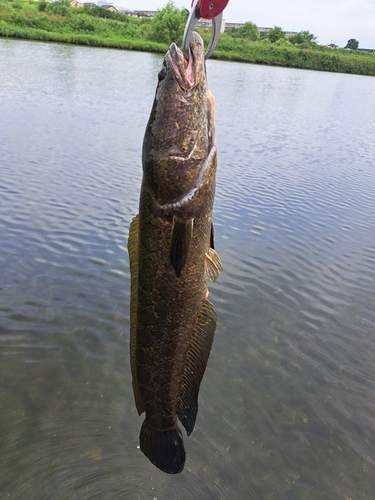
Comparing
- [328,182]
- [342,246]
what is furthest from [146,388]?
[328,182]

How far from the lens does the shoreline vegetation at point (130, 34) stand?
5466cm

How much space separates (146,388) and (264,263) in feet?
19.3

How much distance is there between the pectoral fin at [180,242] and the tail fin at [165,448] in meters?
1.11

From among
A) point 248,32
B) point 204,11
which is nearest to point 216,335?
point 204,11

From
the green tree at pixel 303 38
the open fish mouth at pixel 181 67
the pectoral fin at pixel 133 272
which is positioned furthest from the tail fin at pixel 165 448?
the green tree at pixel 303 38

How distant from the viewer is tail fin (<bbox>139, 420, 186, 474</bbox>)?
2494mm

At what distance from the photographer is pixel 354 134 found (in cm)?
2066

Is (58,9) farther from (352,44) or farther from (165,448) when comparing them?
(352,44)

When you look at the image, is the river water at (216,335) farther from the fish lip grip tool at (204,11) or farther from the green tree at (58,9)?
the green tree at (58,9)

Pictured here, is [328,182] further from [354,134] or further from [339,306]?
[354,134]

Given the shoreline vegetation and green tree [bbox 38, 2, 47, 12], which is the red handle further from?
green tree [bbox 38, 2, 47, 12]

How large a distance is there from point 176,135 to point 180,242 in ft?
1.83

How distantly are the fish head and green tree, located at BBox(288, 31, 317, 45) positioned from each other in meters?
110

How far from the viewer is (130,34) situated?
65812 mm
